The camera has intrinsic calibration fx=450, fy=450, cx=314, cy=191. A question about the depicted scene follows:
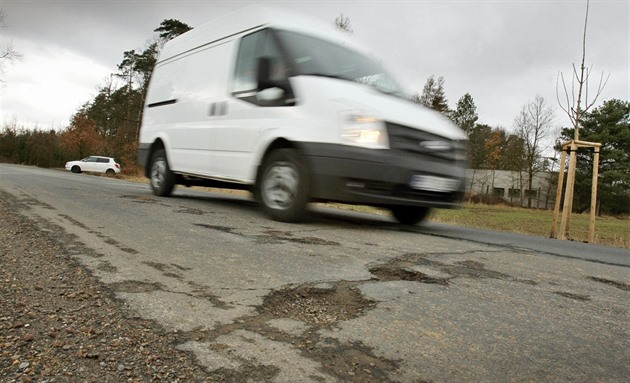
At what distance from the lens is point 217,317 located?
1.88m

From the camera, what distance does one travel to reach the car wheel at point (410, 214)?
5.93 meters

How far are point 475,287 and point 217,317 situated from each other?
59.3 inches

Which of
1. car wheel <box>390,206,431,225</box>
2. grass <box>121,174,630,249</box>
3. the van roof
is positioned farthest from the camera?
grass <box>121,174,630,249</box>

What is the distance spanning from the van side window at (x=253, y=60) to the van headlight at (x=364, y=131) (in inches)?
37.8

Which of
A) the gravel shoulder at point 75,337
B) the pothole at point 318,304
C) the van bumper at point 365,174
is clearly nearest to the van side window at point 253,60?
the van bumper at point 365,174

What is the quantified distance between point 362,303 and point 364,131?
2.37 metres

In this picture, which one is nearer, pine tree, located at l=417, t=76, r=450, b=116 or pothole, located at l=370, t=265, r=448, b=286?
pothole, located at l=370, t=265, r=448, b=286

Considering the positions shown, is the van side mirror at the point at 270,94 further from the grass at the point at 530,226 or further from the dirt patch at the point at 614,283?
the dirt patch at the point at 614,283

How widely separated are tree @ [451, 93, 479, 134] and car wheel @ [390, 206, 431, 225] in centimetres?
4561

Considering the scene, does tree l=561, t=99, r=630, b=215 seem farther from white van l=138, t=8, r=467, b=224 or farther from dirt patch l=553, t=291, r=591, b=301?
dirt patch l=553, t=291, r=591, b=301

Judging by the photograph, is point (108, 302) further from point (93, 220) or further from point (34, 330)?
point (93, 220)

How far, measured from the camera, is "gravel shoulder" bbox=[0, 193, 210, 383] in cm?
140

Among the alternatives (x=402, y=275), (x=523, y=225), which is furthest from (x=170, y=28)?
(x=402, y=275)

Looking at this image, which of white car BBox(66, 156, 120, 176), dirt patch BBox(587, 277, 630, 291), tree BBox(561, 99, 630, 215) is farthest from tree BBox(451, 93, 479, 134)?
dirt patch BBox(587, 277, 630, 291)
